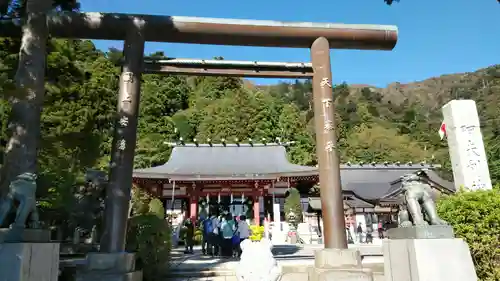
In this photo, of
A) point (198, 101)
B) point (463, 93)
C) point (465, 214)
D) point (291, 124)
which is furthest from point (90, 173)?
point (463, 93)

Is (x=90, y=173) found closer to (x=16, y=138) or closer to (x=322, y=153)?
(x=16, y=138)

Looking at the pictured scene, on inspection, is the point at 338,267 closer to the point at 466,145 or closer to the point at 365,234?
the point at 466,145

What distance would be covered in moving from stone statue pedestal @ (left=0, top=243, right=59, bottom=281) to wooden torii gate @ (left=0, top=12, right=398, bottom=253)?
1.36 m

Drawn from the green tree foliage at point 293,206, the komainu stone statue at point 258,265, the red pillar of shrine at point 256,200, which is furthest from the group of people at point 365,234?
the komainu stone statue at point 258,265

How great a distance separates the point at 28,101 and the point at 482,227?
7.36m

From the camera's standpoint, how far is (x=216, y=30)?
7211mm

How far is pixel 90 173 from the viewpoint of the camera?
354 inches

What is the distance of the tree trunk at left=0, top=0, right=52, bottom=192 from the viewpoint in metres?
5.35

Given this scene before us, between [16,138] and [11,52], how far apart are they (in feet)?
13.0

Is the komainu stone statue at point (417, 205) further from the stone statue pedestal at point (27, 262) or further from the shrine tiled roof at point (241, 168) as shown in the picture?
the shrine tiled roof at point (241, 168)

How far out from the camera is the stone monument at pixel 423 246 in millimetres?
4566

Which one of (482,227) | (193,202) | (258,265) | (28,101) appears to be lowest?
(258,265)

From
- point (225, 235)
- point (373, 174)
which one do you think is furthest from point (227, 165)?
Result: point (373, 174)

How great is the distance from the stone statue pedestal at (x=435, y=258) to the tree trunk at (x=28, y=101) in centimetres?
569
